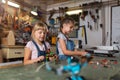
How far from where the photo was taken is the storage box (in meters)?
2.58

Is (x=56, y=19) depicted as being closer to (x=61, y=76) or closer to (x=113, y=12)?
(x=113, y=12)

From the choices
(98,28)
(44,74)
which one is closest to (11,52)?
(98,28)

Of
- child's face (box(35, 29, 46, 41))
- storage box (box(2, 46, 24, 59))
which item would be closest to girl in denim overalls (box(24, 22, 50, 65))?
child's face (box(35, 29, 46, 41))

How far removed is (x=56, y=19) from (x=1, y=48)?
167cm

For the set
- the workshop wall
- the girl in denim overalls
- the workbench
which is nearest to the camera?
the workbench

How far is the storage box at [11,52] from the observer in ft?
8.48

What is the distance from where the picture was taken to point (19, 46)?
274 cm

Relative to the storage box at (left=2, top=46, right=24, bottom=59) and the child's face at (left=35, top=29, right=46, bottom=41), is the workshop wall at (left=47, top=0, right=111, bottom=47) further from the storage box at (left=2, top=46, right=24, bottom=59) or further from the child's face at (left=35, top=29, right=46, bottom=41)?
the child's face at (left=35, top=29, right=46, bottom=41)

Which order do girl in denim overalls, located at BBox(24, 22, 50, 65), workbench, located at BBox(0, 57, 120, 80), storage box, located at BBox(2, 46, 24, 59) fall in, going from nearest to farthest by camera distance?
1. workbench, located at BBox(0, 57, 120, 80)
2. girl in denim overalls, located at BBox(24, 22, 50, 65)
3. storage box, located at BBox(2, 46, 24, 59)

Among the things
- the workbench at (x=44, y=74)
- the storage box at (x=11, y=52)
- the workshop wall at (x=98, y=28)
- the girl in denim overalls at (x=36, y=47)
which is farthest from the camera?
the workshop wall at (x=98, y=28)

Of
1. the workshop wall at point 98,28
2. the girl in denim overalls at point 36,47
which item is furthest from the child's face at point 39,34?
the workshop wall at point 98,28

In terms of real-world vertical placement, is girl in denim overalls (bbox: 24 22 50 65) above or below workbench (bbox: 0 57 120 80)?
above

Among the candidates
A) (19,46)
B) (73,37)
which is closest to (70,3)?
(73,37)

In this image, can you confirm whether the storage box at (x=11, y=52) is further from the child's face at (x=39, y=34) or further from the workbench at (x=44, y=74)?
the workbench at (x=44, y=74)
